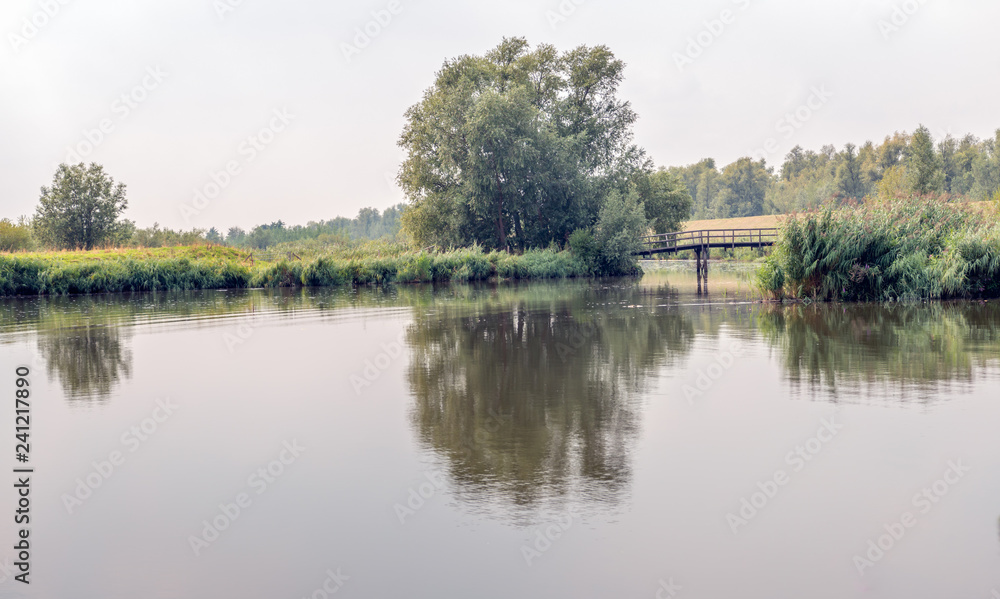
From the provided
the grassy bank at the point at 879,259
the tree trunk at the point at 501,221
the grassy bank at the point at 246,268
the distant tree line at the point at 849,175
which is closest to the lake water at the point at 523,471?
the grassy bank at the point at 879,259

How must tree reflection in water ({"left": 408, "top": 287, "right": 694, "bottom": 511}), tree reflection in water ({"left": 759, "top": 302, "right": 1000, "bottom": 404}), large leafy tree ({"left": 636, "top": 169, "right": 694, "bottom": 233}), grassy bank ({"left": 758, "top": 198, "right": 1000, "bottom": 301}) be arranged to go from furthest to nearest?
large leafy tree ({"left": 636, "top": 169, "right": 694, "bottom": 233})
grassy bank ({"left": 758, "top": 198, "right": 1000, "bottom": 301})
tree reflection in water ({"left": 759, "top": 302, "right": 1000, "bottom": 404})
tree reflection in water ({"left": 408, "top": 287, "right": 694, "bottom": 511})

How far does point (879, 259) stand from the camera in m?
23.1

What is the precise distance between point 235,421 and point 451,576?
556 centimetres

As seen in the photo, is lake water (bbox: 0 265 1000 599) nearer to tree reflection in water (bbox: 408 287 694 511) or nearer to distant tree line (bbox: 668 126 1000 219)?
tree reflection in water (bbox: 408 287 694 511)

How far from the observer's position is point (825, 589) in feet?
16.3

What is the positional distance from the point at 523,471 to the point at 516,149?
49080 mm

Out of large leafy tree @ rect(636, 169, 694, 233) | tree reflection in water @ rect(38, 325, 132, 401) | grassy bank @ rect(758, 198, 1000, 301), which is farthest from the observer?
large leafy tree @ rect(636, 169, 694, 233)

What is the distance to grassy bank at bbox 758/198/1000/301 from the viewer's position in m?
22.5

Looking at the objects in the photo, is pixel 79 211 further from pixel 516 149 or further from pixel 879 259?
pixel 879 259

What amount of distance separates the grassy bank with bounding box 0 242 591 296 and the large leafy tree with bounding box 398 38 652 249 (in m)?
6.70

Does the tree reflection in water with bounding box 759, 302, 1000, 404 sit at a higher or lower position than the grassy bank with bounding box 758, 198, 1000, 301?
lower

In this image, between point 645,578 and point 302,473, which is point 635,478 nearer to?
point 645,578

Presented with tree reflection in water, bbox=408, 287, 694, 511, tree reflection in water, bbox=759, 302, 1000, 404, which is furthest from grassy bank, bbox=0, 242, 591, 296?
tree reflection in water, bbox=759, 302, 1000, 404

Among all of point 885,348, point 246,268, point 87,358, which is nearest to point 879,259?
point 885,348
